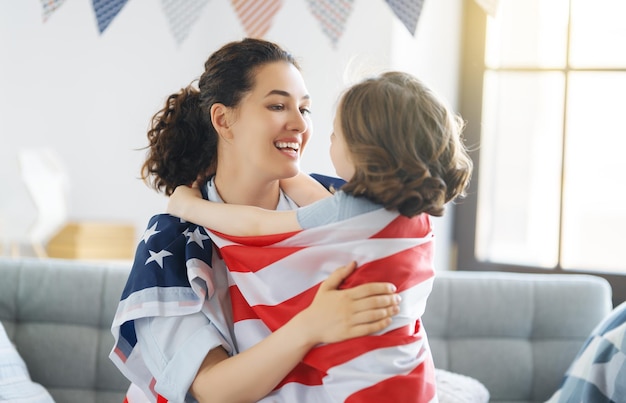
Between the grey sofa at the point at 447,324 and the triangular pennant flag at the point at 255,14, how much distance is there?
84 centimetres

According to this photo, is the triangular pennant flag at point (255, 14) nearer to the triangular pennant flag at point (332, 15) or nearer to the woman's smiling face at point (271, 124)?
the triangular pennant flag at point (332, 15)

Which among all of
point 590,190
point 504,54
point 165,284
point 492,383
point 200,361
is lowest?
point 492,383

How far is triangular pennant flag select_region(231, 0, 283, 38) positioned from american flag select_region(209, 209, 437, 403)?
4.17 ft

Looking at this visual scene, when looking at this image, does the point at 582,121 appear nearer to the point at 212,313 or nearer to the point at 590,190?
the point at 590,190

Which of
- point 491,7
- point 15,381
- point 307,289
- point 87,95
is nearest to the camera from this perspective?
point 307,289

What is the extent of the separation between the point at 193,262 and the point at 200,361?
0.62ft

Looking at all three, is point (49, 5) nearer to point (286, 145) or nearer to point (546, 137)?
point (286, 145)

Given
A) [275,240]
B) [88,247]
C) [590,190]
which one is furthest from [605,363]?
[88,247]

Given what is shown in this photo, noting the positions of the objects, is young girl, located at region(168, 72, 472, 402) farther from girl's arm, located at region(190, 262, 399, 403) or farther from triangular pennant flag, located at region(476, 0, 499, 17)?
triangular pennant flag, located at region(476, 0, 499, 17)

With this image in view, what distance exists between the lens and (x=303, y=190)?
184 centimetres

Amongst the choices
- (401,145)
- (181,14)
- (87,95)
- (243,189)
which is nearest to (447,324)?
(243,189)

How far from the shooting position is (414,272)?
144 cm

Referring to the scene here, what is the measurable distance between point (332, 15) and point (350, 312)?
1.48 metres

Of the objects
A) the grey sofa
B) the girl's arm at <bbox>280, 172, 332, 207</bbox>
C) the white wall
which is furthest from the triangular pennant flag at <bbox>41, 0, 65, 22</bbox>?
the white wall
